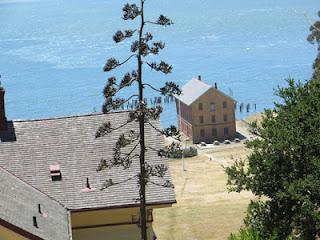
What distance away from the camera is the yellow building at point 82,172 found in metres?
33.9

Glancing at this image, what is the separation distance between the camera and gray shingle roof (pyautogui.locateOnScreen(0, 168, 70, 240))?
2714 cm

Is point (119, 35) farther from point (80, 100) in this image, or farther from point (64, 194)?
point (80, 100)

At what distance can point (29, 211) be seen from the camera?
29203 millimetres

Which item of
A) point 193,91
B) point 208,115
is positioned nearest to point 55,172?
point 208,115

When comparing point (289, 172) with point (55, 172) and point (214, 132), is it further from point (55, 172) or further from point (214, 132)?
point (214, 132)

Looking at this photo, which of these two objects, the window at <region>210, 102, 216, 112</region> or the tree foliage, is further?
the window at <region>210, 102, 216, 112</region>

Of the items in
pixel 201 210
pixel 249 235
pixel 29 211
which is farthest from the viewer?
pixel 201 210

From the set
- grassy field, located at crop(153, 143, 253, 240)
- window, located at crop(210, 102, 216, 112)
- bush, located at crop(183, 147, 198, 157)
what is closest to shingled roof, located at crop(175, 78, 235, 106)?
window, located at crop(210, 102, 216, 112)

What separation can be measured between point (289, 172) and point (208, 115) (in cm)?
8836

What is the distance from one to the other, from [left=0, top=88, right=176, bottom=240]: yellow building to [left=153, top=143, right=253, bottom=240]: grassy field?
1324 centimetres

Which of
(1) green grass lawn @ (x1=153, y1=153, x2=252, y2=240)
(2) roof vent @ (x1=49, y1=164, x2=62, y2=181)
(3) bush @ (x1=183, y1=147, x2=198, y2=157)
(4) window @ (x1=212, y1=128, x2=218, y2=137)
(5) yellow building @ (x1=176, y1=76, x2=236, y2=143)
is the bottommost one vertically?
(1) green grass lawn @ (x1=153, y1=153, x2=252, y2=240)

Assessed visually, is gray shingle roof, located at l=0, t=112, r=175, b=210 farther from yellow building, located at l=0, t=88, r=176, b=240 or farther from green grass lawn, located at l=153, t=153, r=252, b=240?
green grass lawn, located at l=153, t=153, r=252, b=240

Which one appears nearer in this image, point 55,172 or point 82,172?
point 55,172

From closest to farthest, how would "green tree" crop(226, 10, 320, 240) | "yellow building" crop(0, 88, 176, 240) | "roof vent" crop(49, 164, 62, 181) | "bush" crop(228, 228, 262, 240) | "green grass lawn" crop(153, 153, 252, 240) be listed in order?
1. "green tree" crop(226, 10, 320, 240)
2. "yellow building" crop(0, 88, 176, 240)
3. "bush" crop(228, 228, 262, 240)
4. "roof vent" crop(49, 164, 62, 181)
5. "green grass lawn" crop(153, 153, 252, 240)
